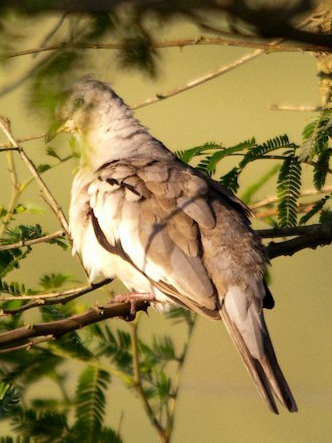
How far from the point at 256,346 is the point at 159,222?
77 centimetres

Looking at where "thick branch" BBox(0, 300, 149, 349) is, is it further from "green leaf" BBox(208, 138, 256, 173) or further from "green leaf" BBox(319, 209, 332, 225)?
"green leaf" BBox(319, 209, 332, 225)

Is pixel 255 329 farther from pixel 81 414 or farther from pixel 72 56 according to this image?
pixel 72 56

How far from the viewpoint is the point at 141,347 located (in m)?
4.11

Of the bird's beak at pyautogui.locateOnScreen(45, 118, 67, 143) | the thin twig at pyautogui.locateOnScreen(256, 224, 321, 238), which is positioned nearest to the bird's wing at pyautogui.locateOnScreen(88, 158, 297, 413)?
the thin twig at pyautogui.locateOnScreen(256, 224, 321, 238)

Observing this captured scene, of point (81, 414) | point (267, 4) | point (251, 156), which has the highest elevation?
point (251, 156)

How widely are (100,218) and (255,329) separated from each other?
1008mm

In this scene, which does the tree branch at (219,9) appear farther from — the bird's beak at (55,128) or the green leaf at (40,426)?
the green leaf at (40,426)

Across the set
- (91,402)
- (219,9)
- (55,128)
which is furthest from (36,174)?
(219,9)

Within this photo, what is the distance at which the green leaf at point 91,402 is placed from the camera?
3691mm

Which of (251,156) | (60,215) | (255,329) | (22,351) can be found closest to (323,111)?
(251,156)

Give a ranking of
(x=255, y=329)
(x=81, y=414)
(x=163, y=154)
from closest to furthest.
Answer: (x=255, y=329), (x=81, y=414), (x=163, y=154)

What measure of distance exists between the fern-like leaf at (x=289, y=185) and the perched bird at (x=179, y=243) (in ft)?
0.60

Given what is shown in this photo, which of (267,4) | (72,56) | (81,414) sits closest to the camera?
(267,4)

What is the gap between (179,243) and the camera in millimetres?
3727
